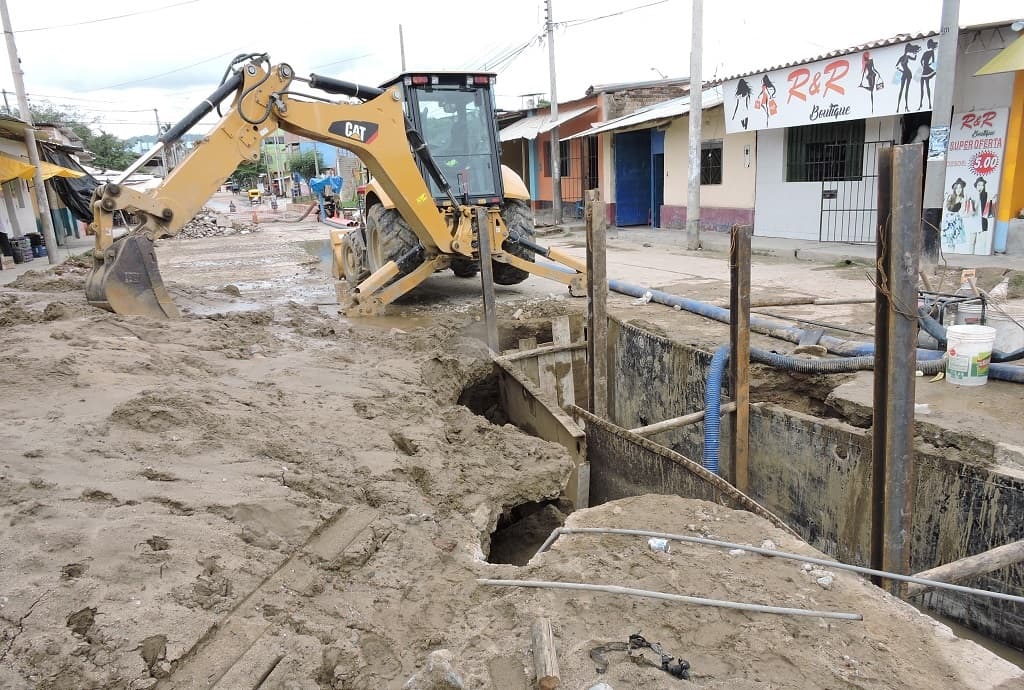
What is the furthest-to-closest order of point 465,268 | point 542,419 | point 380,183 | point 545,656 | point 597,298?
point 465,268 < point 380,183 < point 542,419 < point 597,298 < point 545,656

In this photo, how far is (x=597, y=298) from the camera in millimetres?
5395

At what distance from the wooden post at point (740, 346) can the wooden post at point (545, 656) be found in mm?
2945

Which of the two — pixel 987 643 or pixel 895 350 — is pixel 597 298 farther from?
pixel 987 643

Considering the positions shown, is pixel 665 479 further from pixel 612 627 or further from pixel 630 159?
pixel 630 159

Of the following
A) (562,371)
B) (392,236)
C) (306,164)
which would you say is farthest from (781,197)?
(306,164)

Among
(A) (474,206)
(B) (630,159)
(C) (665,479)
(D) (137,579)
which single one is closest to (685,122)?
(B) (630,159)

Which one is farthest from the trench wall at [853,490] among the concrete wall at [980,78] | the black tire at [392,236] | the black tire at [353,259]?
the concrete wall at [980,78]

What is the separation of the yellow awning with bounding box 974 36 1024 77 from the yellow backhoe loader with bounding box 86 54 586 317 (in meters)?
6.05

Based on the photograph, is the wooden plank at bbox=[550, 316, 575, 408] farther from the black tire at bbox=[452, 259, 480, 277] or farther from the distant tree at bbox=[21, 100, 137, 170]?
the distant tree at bbox=[21, 100, 137, 170]

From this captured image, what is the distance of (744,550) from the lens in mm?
3068

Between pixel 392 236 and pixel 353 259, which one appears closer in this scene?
pixel 392 236

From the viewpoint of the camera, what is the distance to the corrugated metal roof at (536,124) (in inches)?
794

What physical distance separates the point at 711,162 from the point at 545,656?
15896mm

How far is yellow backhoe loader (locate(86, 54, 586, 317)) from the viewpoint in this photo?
7016 millimetres
